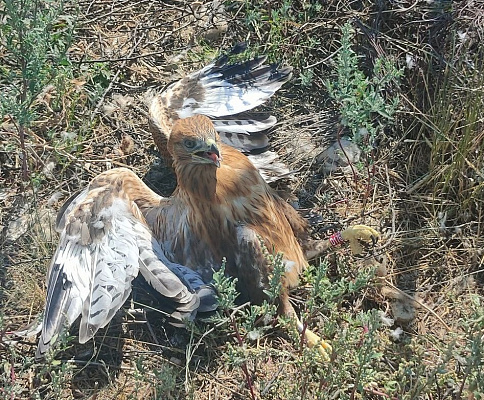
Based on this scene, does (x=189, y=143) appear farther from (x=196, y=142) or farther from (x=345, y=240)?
(x=345, y=240)

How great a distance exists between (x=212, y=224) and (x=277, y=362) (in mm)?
736

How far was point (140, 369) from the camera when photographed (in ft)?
10.1

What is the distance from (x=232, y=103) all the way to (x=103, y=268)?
4.82 ft

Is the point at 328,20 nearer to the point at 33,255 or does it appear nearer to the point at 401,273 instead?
the point at 401,273

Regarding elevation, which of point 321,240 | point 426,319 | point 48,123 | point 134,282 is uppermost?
point 48,123

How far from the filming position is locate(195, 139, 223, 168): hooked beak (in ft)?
10.8

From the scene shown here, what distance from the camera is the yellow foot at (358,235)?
12.2 feet

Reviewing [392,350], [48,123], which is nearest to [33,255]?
[48,123]

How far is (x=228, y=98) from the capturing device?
436 centimetres

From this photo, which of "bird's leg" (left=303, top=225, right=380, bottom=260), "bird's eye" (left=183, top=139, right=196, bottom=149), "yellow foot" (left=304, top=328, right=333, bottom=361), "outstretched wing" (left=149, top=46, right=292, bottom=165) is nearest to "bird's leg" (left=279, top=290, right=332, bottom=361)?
"yellow foot" (left=304, top=328, right=333, bottom=361)

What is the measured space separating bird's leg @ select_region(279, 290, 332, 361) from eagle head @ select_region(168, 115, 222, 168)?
2.47ft

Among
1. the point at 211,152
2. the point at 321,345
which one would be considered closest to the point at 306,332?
the point at 321,345

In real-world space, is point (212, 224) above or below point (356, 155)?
above

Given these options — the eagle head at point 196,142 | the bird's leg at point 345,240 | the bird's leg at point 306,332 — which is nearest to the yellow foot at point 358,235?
the bird's leg at point 345,240
